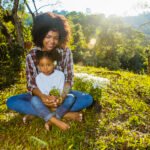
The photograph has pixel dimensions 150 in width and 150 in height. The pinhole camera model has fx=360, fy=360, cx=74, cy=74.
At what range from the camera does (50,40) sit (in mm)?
5738

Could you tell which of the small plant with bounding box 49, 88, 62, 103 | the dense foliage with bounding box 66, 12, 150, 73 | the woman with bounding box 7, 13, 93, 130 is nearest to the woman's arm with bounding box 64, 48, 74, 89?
the woman with bounding box 7, 13, 93, 130

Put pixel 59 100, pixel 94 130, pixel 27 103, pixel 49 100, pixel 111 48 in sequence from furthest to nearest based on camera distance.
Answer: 1. pixel 111 48
2. pixel 27 103
3. pixel 94 130
4. pixel 59 100
5. pixel 49 100

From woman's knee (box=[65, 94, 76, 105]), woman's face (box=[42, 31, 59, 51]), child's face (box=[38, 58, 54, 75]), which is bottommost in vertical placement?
woman's knee (box=[65, 94, 76, 105])

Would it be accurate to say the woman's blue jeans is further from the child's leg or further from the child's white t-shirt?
the child's white t-shirt

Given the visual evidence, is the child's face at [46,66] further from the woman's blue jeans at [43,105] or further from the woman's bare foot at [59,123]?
the woman's bare foot at [59,123]

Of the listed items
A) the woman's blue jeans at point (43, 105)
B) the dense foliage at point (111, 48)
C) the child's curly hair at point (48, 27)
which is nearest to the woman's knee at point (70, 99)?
the woman's blue jeans at point (43, 105)

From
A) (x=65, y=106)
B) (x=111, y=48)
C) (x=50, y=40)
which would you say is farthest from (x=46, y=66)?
(x=111, y=48)

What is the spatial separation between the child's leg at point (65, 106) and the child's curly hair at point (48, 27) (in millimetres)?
925

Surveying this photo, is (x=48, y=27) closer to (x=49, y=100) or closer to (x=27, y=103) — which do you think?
(x=49, y=100)

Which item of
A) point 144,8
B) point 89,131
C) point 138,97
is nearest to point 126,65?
point 144,8

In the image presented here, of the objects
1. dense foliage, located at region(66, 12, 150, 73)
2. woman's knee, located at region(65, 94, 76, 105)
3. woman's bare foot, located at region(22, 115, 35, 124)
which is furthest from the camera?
dense foliage, located at region(66, 12, 150, 73)

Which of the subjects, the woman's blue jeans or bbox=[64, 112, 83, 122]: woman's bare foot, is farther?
bbox=[64, 112, 83, 122]: woman's bare foot

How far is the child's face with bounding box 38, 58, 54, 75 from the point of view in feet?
18.5

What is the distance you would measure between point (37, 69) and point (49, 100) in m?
0.68
